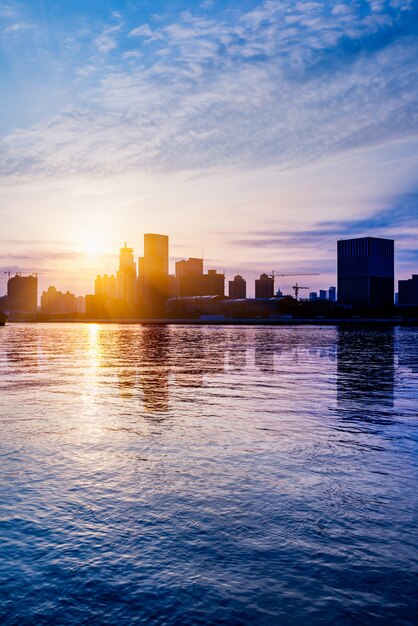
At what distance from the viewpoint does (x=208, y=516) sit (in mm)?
8969

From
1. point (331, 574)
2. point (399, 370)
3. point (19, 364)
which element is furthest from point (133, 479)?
point (19, 364)

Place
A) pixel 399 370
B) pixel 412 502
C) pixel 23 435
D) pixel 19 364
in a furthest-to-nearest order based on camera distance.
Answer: pixel 19 364 → pixel 399 370 → pixel 23 435 → pixel 412 502

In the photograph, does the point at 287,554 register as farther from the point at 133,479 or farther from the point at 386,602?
the point at 133,479

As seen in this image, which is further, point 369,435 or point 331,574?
point 369,435

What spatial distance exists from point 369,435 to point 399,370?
71.6 feet

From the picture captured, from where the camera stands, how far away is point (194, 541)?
802 cm

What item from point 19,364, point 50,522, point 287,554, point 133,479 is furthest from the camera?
point 19,364

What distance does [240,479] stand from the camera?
1092 cm

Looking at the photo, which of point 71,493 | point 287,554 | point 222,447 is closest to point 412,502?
point 287,554

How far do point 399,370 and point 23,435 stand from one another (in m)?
26.9

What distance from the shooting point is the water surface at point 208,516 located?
6449mm

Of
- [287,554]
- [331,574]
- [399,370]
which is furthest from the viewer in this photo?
[399,370]

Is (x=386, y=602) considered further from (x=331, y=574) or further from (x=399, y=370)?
(x=399, y=370)

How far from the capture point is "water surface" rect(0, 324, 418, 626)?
6.45 m
